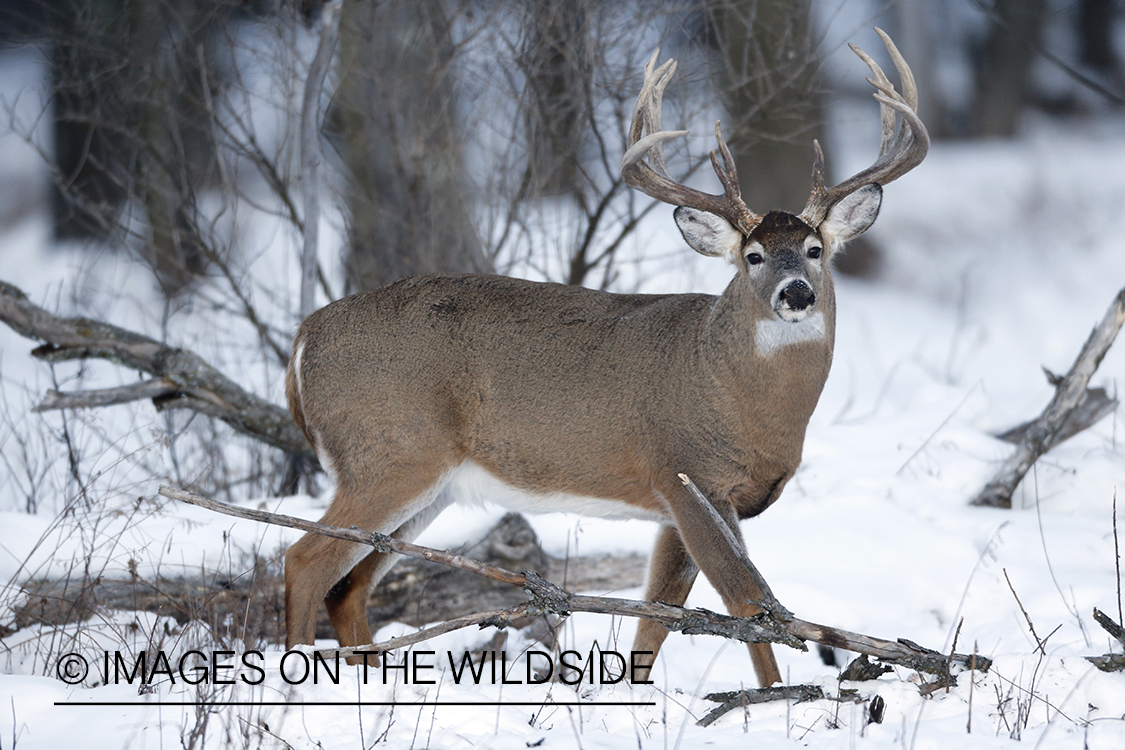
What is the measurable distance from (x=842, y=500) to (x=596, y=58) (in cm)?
274

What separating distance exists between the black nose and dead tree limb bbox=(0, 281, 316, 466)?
2.86m

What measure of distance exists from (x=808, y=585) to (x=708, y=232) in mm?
1876

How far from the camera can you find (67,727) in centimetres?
300

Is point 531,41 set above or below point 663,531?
above

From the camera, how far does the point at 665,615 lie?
11.2 ft

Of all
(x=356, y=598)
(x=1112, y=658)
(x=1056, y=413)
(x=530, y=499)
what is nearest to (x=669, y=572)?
(x=530, y=499)

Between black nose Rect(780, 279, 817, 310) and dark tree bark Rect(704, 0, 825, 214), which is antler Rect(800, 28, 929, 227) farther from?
dark tree bark Rect(704, 0, 825, 214)

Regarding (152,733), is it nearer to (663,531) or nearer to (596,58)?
(663,531)

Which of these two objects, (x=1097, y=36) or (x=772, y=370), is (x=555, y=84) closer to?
(x=772, y=370)

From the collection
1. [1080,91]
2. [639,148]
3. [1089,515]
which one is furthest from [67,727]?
[1080,91]

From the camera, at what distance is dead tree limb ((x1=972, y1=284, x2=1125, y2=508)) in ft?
19.0

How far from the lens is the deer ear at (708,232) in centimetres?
443

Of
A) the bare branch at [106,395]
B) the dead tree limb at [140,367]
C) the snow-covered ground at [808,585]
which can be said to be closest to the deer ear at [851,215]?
the snow-covered ground at [808,585]

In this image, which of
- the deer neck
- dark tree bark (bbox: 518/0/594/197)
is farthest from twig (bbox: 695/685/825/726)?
dark tree bark (bbox: 518/0/594/197)
